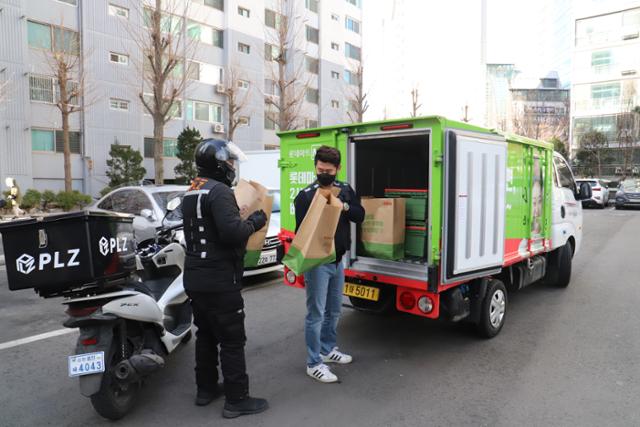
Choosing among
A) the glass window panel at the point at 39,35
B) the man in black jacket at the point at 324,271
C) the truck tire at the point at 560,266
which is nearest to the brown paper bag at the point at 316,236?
the man in black jacket at the point at 324,271

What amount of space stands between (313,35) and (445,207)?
36466 millimetres

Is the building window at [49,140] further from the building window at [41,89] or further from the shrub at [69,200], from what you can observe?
the shrub at [69,200]

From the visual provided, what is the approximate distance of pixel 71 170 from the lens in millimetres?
22375

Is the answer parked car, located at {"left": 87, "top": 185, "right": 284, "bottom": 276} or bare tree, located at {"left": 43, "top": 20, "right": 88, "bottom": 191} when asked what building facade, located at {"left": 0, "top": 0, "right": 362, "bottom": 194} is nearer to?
bare tree, located at {"left": 43, "top": 20, "right": 88, "bottom": 191}

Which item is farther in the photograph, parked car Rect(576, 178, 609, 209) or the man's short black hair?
parked car Rect(576, 178, 609, 209)

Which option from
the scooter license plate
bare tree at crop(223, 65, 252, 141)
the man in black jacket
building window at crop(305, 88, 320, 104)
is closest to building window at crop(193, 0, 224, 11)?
bare tree at crop(223, 65, 252, 141)

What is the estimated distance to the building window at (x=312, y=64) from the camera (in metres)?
36.8

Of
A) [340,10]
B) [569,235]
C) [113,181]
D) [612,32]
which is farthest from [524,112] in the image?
[569,235]

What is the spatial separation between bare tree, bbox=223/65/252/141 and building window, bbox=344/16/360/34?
14.4 metres

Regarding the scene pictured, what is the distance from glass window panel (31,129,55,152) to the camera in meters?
21.3

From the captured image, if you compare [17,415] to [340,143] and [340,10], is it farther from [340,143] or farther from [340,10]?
[340,10]

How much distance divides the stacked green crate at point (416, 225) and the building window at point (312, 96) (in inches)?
1319

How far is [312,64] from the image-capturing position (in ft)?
123

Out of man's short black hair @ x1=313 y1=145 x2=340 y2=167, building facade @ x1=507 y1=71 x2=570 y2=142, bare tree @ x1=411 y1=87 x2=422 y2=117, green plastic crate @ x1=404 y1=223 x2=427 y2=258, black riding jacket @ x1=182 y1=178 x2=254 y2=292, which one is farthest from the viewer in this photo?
building facade @ x1=507 y1=71 x2=570 y2=142
